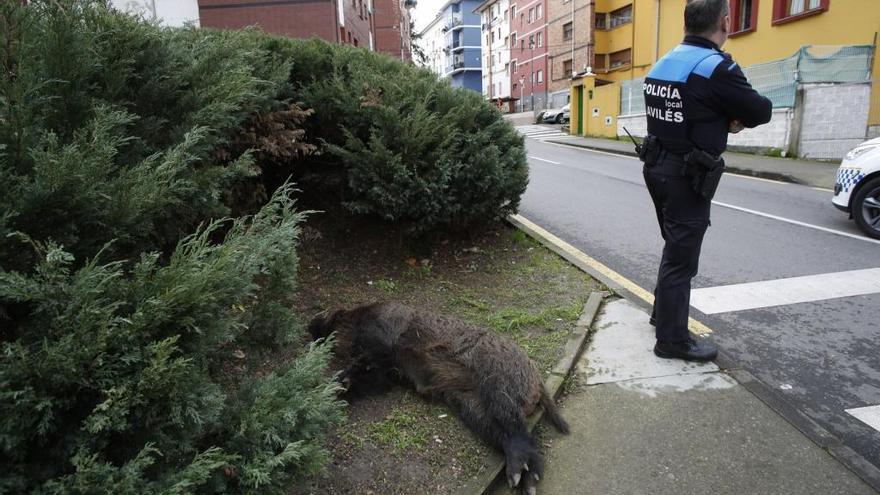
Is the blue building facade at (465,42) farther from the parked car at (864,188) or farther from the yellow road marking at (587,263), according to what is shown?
the yellow road marking at (587,263)

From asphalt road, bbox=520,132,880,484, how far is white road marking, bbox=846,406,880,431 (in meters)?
0.02

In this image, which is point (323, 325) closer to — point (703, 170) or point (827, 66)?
point (703, 170)

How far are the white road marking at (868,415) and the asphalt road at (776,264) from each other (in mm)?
22

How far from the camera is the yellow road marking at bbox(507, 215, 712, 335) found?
4.49 meters

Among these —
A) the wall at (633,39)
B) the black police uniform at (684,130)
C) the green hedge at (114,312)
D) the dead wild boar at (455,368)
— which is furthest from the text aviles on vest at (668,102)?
the wall at (633,39)

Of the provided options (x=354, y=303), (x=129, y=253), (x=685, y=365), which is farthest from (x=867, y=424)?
(x=129, y=253)

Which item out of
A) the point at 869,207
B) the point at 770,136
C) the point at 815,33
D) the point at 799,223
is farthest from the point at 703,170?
the point at 815,33

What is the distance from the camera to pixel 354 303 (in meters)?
4.57

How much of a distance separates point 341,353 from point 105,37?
2.08m

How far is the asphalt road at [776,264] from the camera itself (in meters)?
3.52

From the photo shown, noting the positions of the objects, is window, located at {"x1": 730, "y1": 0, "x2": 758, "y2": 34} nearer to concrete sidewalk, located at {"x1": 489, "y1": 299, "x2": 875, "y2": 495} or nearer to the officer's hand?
the officer's hand

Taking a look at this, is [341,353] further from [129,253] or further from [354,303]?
[129,253]

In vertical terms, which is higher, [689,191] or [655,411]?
[689,191]

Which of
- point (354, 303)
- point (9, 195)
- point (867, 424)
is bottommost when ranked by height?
point (867, 424)
